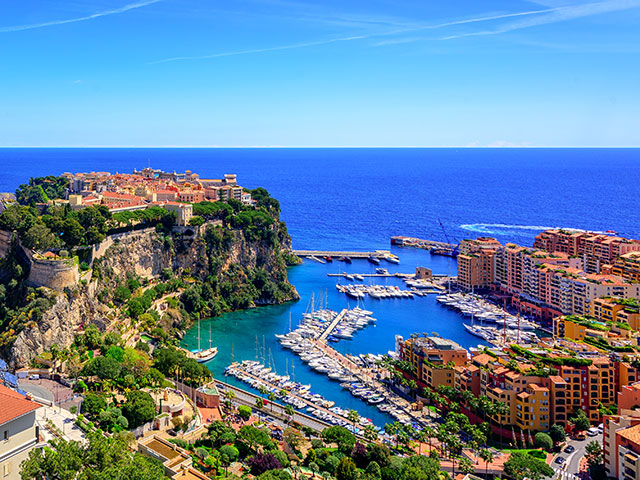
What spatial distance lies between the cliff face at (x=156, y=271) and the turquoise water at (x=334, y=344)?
226 cm

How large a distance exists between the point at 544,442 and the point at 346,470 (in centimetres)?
975

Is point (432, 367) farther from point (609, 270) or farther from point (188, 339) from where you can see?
point (609, 270)

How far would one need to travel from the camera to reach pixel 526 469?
23391 mm

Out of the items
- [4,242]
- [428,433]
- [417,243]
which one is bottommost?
[428,433]

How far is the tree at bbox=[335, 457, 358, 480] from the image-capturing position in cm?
2214

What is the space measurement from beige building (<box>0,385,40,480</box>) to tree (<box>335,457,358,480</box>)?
34.7 ft

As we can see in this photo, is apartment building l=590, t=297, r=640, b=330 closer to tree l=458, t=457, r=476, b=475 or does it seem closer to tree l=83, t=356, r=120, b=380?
tree l=458, t=457, r=476, b=475

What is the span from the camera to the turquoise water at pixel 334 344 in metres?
34.8

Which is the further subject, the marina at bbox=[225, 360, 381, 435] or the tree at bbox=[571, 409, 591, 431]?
the marina at bbox=[225, 360, 381, 435]

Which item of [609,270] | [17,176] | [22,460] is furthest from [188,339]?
[17,176]

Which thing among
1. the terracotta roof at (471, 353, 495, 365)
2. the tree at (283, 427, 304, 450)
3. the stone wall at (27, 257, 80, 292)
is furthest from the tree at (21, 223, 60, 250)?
the terracotta roof at (471, 353, 495, 365)

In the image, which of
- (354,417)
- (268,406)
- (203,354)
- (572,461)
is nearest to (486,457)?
(572,461)

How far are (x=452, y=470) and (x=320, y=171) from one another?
167050 millimetres

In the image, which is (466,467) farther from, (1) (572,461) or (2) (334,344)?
(2) (334,344)
